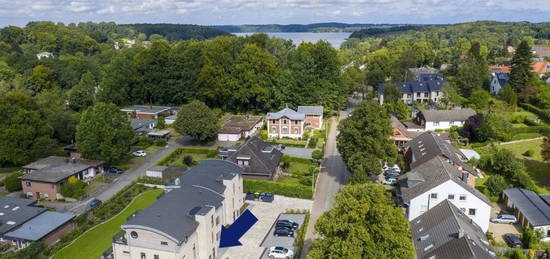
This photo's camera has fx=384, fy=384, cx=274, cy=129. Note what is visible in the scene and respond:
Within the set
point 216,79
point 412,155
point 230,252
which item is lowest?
point 230,252

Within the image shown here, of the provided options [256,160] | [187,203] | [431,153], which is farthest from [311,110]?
[187,203]

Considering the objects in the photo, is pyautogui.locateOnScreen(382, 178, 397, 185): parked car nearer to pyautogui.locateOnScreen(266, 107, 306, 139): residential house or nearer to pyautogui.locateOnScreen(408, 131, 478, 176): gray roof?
pyautogui.locateOnScreen(408, 131, 478, 176): gray roof

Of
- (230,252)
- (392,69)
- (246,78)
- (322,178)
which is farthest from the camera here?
(392,69)

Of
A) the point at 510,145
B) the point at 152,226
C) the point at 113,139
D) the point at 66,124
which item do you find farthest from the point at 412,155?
the point at 66,124

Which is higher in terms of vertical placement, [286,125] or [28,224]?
[286,125]

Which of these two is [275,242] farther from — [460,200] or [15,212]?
[15,212]

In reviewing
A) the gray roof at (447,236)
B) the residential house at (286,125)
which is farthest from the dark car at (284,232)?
the residential house at (286,125)

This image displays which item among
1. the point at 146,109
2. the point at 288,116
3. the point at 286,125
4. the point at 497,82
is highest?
the point at 497,82

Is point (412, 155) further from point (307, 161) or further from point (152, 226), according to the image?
point (152, 226)
